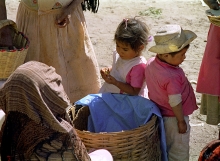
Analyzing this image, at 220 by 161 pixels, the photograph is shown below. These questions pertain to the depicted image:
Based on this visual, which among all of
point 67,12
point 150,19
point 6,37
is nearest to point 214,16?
point 67,12

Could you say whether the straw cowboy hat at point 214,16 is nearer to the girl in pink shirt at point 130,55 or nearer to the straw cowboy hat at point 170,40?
the straw cowboy hat at point 170,40

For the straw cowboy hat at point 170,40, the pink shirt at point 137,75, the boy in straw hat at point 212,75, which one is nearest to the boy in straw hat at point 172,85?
the straw cowboy hat at point 170,40

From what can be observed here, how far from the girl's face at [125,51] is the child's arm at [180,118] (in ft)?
1.94

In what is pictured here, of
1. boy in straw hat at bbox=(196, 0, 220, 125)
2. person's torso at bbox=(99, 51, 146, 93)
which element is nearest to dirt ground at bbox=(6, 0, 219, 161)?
boy in straw hat at bbox=(196, 0, 220, 125)

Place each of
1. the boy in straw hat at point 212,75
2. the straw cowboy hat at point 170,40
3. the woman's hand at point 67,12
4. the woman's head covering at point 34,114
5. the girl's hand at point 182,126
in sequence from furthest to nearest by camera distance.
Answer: the woman's hand at point 67,12 < the boy in straw hat at point 212,75 < the girl's hand at point 182,126 < the straw cowboy hat at point 170,40 < the woman's head covering at point 34,114

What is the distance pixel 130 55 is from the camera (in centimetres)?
389

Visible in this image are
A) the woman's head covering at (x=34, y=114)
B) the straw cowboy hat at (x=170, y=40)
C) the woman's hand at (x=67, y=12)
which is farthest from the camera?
the woman's hand at (x=67, y=12)

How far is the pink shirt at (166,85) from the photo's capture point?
353 centimetres

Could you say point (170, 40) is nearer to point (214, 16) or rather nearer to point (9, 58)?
point (214, 16)

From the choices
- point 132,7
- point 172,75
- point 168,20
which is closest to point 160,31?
point 172,75

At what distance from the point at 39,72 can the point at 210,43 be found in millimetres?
1833

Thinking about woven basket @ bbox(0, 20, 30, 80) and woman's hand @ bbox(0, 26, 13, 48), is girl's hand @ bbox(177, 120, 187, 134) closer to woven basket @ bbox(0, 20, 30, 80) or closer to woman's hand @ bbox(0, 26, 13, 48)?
woven basket @ bbox(0, 20, 30, 80)

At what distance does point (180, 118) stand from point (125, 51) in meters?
0.69

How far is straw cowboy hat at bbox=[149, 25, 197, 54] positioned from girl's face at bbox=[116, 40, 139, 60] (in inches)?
13.1
